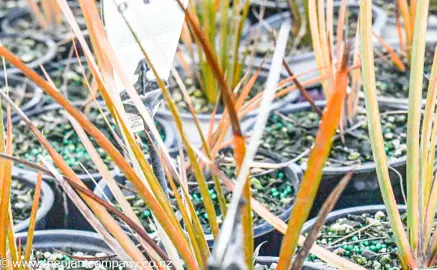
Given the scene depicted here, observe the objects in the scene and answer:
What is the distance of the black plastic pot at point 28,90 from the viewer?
5.20 feet

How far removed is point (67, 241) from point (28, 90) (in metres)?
0.74

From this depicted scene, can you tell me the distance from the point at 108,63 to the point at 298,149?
2.21ft

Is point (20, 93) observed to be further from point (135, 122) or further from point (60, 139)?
point (135, 122)

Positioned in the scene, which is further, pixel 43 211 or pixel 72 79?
pixel 72 79

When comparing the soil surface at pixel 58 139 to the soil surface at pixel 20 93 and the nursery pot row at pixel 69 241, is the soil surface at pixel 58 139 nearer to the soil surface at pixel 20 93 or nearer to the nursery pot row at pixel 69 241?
the soil surface at pixel 20 93

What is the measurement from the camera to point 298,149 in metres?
1.36

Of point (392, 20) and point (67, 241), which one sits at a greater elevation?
point (392, 20)

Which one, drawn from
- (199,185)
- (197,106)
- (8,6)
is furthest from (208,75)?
(8,6)

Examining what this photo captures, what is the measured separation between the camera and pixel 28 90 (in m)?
1.71

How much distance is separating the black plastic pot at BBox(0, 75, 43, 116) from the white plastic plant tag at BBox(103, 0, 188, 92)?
802 millimetres

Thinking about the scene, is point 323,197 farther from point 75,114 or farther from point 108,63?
point 75,114

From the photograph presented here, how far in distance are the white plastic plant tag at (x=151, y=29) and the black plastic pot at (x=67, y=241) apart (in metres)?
0.29

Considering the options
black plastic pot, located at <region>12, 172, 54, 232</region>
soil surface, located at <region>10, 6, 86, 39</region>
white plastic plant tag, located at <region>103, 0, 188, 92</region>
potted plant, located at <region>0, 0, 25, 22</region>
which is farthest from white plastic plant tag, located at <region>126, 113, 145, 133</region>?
potted plant, located at <region>0, 0, 25, 22</region>


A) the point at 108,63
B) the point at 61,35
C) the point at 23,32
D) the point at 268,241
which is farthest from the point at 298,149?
the point at 23,32
